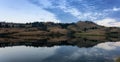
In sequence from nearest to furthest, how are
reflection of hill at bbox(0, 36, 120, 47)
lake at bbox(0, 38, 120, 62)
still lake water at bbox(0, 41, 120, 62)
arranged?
still lake water at bbox(0, 41, 120, 62)
lake at bbox(0, 38, 120, 62)
reflection of hill at bbox(0, 36, 120, 47)

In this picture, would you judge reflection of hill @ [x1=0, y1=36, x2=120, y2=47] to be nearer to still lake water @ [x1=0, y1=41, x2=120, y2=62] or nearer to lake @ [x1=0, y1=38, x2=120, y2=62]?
lake @ [x1=0, y1=38, x2=120, y2=62]

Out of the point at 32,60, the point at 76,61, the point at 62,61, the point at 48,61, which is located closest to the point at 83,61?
the point at 76,61

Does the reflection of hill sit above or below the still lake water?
below

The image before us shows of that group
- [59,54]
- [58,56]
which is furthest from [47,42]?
[58,56]

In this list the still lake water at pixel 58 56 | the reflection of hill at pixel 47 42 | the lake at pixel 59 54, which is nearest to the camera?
the still lake water at pixel 58 56

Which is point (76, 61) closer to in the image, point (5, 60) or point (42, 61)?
point (42, 61)

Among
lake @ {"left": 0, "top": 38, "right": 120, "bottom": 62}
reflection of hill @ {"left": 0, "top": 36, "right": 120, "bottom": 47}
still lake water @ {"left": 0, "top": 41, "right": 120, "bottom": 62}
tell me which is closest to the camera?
still lake water @ {"left": 0, "top": 41, "right": 120, "bottom": 62}

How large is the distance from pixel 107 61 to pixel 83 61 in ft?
17.5

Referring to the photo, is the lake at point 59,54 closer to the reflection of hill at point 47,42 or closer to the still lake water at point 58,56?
the still lake water at point 58,56

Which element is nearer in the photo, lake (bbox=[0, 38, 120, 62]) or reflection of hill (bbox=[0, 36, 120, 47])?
lake (bbox=[0, 38, 120, 62])

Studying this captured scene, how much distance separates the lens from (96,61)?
49156 millimetres

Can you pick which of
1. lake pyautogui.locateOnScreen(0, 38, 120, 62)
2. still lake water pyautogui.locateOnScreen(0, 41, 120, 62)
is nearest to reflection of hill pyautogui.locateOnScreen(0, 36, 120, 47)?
lake pyautogui.locateOnScreen(0, 38, 120, 62)

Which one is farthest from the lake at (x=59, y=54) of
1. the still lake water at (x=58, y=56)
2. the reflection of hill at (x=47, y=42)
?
the reflection of hill at (x=47, y=42)

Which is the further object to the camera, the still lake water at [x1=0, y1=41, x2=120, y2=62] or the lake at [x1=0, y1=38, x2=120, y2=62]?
→ the lake at [x1=0, y1=38, x2=120, y2=62]
